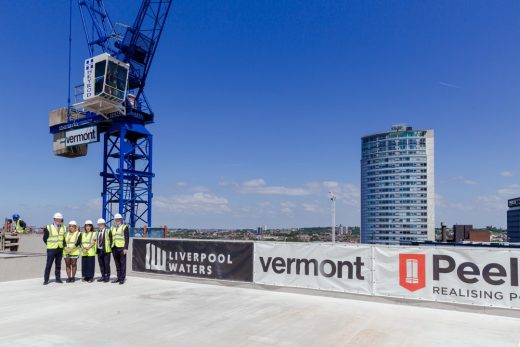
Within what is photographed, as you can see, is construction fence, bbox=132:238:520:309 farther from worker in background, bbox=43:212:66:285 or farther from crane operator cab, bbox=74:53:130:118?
crane operator cab, bbox=74:53:130:118

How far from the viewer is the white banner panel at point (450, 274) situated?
28.0 feet

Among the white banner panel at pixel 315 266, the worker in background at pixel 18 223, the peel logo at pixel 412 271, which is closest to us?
the peel logo at pixel 412 271

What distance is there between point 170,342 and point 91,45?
49073 millimetres

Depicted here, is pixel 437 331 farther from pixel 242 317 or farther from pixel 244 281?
pixel 244 281

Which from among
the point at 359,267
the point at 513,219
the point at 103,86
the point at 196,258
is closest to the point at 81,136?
the point at 103,86

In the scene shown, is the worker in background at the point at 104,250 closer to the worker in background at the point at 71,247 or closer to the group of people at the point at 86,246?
the group of people at the point at 86,246

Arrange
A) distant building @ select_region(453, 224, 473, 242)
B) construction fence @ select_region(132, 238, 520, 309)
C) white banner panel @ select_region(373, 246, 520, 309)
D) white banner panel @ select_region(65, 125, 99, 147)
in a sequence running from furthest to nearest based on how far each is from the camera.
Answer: distant building @ select_region(453, 224, 473, 242), white banner panel @ select_region(65, 125, 99, 147), construction fence @ select_region(132, 238, 520, 309), white banner panel @ select_region(373, 246, 520, 309)

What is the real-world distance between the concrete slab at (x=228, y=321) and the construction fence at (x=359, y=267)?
808 mm

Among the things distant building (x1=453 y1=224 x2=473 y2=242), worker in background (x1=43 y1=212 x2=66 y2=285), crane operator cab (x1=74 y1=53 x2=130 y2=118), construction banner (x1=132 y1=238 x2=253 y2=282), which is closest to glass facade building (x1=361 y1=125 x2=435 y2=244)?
distant building (x1=453 y1=224 x2=473 y2=242)

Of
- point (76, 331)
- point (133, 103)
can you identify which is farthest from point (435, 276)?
point (133, 103)


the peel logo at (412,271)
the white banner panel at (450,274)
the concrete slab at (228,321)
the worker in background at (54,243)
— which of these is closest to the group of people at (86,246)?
the worker in background at (54,243)

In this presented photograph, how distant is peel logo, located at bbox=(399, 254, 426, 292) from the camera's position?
30.8 feet

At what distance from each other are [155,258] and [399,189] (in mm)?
173184

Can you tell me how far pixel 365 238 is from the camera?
177000 millimetres
